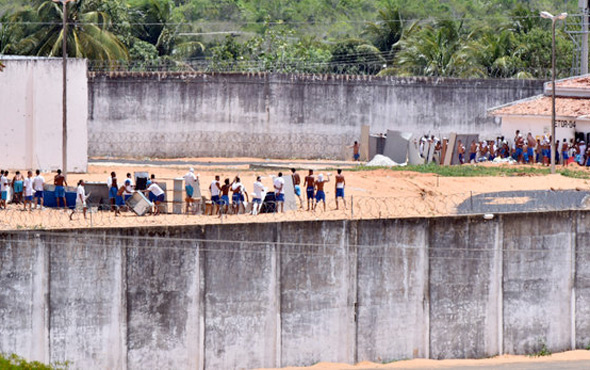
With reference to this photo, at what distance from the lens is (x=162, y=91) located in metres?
55.1

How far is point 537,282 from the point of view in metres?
34.5

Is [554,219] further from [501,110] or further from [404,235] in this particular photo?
[501,110]

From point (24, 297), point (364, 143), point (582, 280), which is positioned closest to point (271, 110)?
point (364, 143)

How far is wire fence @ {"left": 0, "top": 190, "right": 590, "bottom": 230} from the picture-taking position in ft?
105

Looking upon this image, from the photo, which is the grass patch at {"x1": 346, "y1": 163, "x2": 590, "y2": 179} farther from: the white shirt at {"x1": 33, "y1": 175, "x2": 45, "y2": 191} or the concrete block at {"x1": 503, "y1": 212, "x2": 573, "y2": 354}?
the white shirt at {"x1": 33, "y1": 175, "x2": 45, "y2": 191}

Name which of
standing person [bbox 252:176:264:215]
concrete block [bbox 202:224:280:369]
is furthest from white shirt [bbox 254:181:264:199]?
concrete block [bbox 202:224:280:369]

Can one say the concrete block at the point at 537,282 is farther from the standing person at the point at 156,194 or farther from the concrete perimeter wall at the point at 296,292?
the standing person at the point at 156,194

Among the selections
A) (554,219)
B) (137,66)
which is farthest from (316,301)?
(137,66)

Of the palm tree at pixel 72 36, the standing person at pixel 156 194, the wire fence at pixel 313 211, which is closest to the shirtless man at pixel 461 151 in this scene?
the wire fence at pixel 313 211

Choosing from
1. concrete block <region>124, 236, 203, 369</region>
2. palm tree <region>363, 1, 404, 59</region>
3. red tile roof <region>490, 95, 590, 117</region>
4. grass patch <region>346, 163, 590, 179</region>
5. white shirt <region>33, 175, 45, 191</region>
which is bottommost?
concrete block <region>124, 236, 203, 369</region>

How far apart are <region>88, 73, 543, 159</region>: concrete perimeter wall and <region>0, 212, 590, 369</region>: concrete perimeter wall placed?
2233 cm

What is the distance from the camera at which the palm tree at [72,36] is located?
56.8m

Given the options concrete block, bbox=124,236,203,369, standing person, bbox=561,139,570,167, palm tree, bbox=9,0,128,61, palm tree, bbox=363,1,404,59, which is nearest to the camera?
concrete block, bbox=124,236,203,369

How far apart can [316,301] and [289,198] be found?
520cm
